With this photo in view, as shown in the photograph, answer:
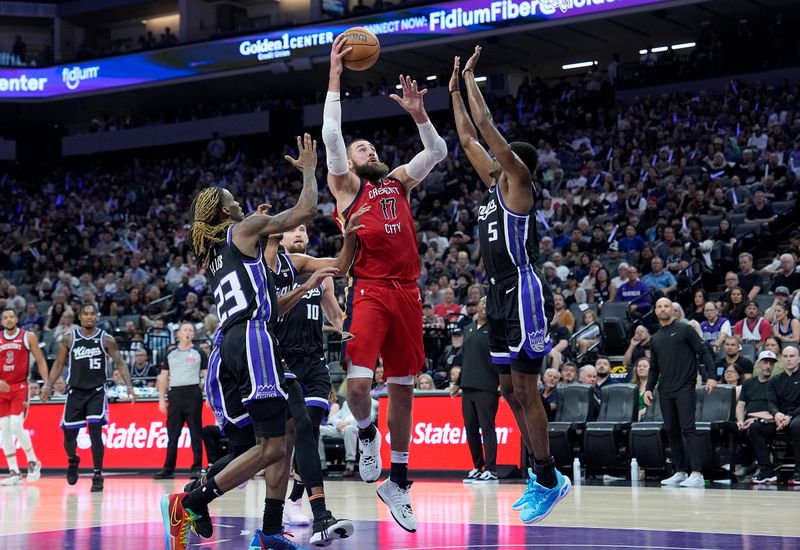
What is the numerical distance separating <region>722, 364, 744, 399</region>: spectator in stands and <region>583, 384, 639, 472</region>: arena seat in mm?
1161

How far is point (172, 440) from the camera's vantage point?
15.2 m

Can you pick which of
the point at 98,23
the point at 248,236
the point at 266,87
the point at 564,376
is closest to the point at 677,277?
the point at 564,376

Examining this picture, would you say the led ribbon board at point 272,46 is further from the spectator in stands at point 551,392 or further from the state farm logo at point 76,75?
the spectator in stands at point 551,392

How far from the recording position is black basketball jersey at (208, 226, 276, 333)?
649 cm

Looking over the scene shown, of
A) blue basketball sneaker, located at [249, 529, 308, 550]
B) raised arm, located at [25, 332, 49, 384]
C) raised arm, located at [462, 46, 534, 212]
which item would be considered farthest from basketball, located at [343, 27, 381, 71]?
raised arm, located at [25, 332, 49, 384]

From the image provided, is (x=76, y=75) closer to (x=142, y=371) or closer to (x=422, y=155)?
(x=142, y=371)

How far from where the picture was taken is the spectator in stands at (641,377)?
43.6ft

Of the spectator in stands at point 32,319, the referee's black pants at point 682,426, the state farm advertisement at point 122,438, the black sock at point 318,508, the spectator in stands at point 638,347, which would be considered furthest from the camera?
the spectator in stands at point 32,319

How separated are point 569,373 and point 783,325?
2.89 metres

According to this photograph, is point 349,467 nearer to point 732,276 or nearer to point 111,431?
point 111,431

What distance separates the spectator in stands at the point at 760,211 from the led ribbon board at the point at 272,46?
22.9ft

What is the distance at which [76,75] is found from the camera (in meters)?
33.2

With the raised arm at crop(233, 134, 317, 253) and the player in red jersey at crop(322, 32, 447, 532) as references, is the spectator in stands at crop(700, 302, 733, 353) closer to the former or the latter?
the player in red jersey at crop(322, 32, 447, 532)

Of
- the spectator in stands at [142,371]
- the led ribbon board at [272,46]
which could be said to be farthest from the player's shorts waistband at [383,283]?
the led ribbon board at [272,46]
